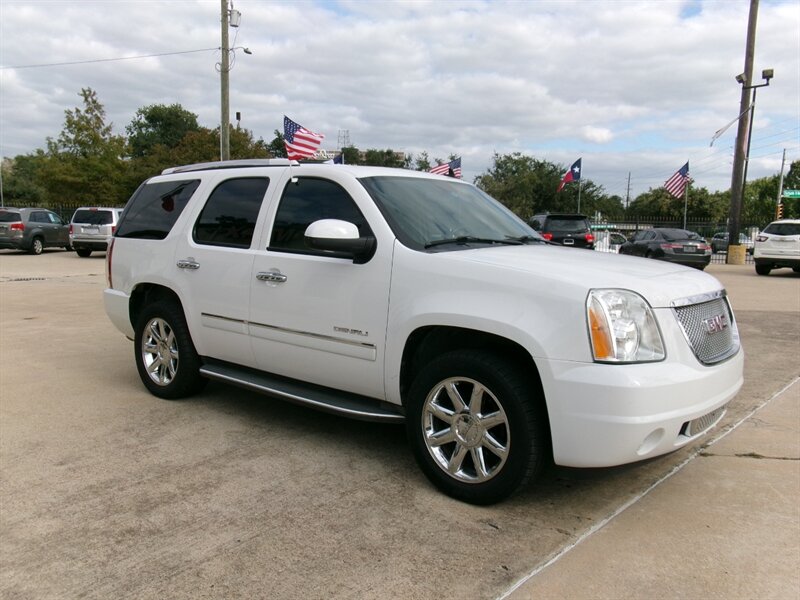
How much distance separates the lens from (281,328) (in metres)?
4.26

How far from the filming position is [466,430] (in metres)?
3.42

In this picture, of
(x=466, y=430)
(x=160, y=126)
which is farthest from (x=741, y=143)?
(x=160, y=126)

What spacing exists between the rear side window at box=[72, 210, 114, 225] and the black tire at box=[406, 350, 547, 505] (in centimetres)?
2086

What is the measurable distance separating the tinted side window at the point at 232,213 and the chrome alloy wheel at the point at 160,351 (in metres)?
0.85

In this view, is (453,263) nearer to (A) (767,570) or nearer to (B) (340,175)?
(B) (340,175)

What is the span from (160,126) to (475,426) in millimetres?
94087

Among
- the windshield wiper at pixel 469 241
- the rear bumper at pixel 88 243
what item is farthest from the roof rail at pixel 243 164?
the rear bumper at pixel 88 243

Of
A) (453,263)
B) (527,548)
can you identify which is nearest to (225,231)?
(453,263)

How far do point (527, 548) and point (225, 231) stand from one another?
3.12m

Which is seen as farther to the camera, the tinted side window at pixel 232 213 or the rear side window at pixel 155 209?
the rear side window at pixel 155 209

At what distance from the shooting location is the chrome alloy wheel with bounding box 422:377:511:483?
333 cm

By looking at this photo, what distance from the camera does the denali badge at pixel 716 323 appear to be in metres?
3.44

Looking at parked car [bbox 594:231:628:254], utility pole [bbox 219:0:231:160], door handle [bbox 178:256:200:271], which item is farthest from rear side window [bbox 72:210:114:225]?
door handle [bbox 178:256:200:271]

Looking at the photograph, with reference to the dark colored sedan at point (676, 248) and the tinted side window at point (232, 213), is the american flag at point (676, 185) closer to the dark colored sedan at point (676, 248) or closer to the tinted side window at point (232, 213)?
the dark colored sedan at point (676, 248)
